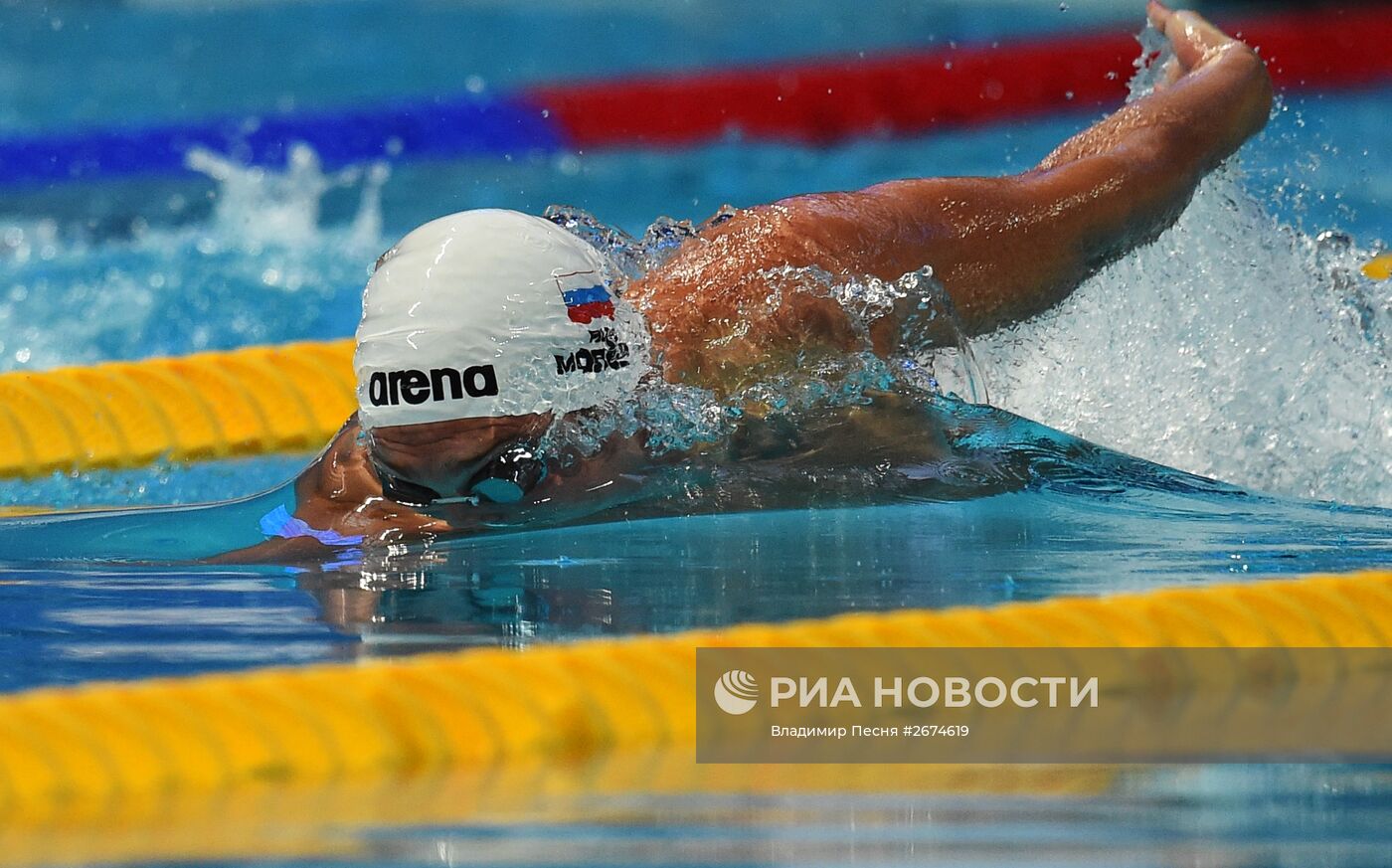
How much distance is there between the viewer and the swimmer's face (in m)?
2.44

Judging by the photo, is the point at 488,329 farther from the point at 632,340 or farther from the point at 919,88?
the point at 919,88

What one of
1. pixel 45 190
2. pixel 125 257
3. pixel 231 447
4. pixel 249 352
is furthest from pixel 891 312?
pixel 45 190

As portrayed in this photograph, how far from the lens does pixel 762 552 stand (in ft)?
8.23

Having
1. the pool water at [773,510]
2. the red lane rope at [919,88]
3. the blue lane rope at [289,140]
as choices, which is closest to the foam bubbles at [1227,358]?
the pool water at [773,510]

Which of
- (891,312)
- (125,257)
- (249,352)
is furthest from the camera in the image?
(125,257)

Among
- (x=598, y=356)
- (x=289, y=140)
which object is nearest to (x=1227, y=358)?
(x=598, y=356)

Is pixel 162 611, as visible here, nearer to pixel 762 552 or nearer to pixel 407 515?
pixel 407 515

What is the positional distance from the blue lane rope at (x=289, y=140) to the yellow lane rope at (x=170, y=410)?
9.44 feet

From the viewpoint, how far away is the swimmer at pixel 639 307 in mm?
2434

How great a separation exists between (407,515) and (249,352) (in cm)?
154

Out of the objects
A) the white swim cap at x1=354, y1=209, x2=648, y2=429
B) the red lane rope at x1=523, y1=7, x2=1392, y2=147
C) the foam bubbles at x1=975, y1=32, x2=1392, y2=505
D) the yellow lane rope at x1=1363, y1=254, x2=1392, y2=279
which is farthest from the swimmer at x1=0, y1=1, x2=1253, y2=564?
the red lane rope at x1=523, y1=7, x2=1392, y2=147

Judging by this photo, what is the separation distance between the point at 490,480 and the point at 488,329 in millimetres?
250

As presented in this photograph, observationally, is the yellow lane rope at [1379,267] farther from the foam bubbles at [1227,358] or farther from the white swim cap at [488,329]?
the white swim cap at [488,329]

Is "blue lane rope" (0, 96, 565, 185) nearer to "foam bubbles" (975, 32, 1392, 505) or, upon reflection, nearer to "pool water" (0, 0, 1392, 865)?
"pool water" (0, 0, 1392, 865)
